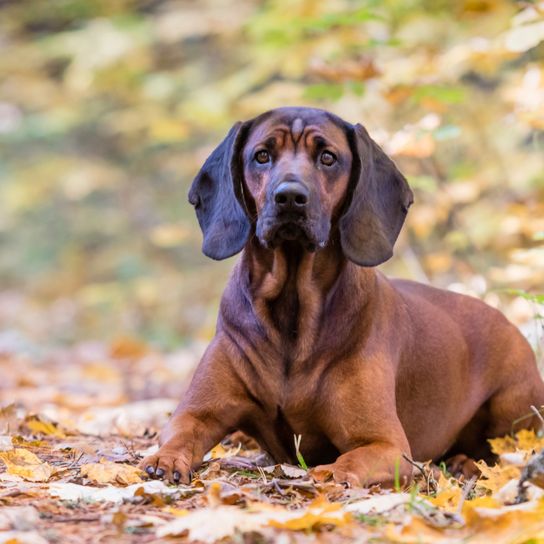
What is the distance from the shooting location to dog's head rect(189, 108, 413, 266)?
404cm

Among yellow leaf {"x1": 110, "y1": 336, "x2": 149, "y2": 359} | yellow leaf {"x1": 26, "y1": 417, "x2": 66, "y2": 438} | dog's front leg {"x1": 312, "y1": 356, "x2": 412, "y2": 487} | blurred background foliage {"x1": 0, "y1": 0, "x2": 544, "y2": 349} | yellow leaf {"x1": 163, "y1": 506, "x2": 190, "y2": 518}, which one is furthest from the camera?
yellow leaf {"x1": 110, "y1": 336, "x2": 149, "y2": 359}

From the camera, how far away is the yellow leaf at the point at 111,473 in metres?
3.49

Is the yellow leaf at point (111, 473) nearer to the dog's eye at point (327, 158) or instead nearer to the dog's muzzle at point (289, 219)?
the dog's muzzle at point (289, 219)

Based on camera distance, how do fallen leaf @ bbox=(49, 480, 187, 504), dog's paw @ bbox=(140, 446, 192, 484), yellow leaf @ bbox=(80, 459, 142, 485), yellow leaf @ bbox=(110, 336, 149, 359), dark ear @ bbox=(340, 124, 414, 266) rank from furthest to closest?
yellow leaf @ bbox=(110, 336, 149, 359)
dark ear @ bbox=(340, 124, 414, 266)
dog's paw @ bbox=(140, 446, 192, 484)
yellow leaf @ bbox=(80, 459, 142, 485)
fallen leaf @ bbox=(49, 480, 187, 504)

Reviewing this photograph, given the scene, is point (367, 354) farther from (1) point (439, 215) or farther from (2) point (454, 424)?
(1) point (439, 215)

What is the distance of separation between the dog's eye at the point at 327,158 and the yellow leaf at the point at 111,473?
1.52 m

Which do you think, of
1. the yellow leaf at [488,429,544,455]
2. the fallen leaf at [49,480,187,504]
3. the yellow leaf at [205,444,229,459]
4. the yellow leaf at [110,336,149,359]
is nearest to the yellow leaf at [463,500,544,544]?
the fallen leaf at [49,480,187,504]

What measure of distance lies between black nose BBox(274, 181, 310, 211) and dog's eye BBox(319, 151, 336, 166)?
36 centimetres

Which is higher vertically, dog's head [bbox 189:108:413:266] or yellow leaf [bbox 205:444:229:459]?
dog's head [bbox 189:108:413:266]

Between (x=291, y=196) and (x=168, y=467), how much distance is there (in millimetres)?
1130

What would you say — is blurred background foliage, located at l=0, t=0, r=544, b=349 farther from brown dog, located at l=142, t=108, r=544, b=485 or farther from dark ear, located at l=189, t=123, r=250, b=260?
dark ear, located at l=189, t=123, r=250, b=260

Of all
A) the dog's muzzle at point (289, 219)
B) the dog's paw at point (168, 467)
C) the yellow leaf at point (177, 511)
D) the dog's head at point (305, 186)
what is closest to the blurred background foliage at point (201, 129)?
the dog's head at point (305, 186)

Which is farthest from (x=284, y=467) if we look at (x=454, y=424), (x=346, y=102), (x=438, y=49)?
(x=346, y=102)

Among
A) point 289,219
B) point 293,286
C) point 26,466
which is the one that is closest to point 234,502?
point 26,466
